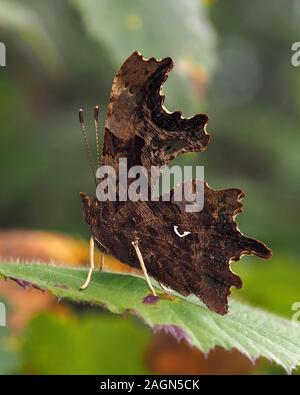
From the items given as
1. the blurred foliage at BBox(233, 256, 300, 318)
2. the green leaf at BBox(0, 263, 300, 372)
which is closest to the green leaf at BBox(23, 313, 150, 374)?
the blurred foliage at BBox(233, 256, 300, 318)

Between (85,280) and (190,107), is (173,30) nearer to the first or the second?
(190,107)

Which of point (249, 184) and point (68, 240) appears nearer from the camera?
point (68, 240)

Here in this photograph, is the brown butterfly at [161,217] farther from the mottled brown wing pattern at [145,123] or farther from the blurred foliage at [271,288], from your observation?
the blurred foliage at [271,288]

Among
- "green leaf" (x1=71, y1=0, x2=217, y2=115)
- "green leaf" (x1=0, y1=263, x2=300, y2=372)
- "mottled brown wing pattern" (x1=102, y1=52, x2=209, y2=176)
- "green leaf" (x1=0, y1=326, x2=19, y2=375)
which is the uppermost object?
"green leaf" (x1=71, y1=0, x2=217, y2=115)

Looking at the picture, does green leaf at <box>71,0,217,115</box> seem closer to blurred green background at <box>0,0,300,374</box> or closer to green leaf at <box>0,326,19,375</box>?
blurred green background at <box>0,0,300,374</box>

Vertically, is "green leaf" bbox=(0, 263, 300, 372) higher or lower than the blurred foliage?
lower

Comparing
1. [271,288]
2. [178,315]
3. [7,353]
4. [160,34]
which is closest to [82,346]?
[7,353]
